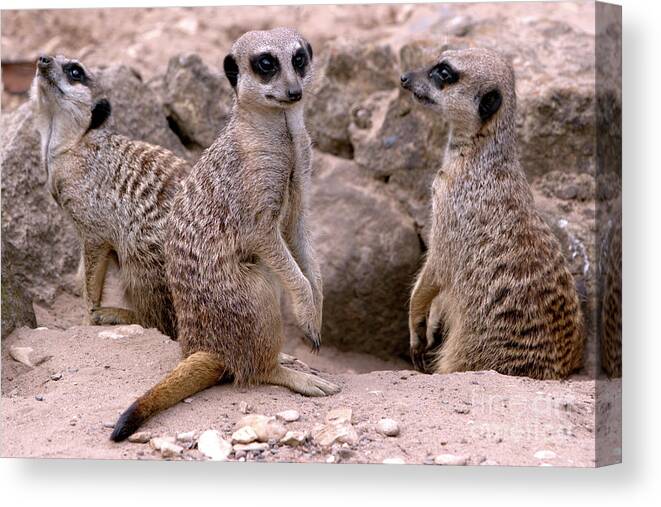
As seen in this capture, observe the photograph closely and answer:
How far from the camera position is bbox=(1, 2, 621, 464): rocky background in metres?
4.02

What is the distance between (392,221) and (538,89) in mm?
896

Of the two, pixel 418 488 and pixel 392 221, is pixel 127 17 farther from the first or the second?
pixel 418 488

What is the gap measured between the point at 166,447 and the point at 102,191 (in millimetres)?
1335

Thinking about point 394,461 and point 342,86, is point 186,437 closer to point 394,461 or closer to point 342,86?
point 394,461

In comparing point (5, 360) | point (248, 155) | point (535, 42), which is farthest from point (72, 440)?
point (535, 42)

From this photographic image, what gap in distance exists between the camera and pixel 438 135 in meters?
4.40

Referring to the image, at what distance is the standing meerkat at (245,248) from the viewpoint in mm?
3049

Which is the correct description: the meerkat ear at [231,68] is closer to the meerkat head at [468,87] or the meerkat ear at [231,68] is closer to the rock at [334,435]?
the meerkat head at [468,87]

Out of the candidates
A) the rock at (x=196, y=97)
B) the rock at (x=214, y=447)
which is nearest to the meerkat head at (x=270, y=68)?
the rock at (x=214, y=447)

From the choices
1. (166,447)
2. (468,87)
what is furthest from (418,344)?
(166,447)

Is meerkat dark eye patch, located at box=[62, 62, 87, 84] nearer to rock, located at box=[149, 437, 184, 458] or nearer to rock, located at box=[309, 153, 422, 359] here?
rock, located at box=[309, 153, 422, 359]

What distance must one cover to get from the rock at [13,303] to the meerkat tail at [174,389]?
95 centimetres

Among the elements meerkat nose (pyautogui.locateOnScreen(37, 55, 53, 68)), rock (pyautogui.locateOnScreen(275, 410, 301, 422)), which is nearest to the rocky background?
meerkat nose (pyautogui.locateOnScreen(37, 55, 53, 68))

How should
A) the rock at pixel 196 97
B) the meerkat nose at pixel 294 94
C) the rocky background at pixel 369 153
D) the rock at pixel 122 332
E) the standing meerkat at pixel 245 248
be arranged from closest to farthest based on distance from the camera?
the meerkat nose at pixel 294 94 < the standing meerkat at pixel 245 248 < the rock at pixel 122 332 < the rocky background at pixel 369 153 < the rock at pixel 196 97
